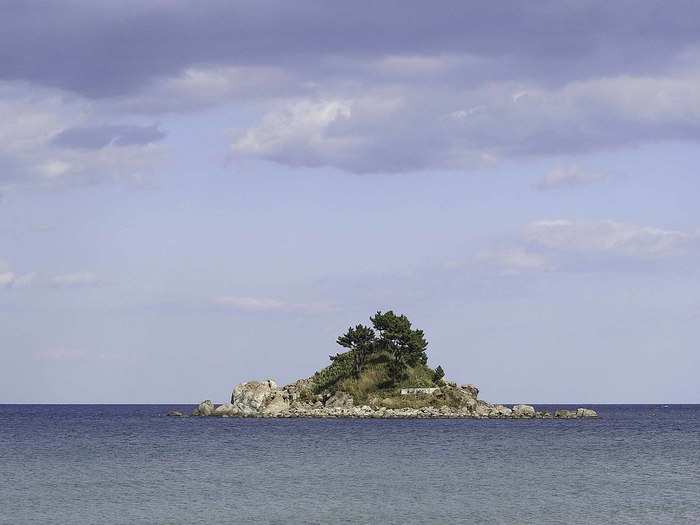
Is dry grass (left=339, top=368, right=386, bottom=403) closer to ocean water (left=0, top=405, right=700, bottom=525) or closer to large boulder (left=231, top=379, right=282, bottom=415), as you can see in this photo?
large boulder (left=231, top=379, right=282, bottom=415)

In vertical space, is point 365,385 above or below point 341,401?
above

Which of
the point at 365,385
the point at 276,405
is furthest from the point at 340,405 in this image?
the point at 276,405

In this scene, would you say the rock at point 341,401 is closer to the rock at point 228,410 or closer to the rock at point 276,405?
the rock at point 276,405

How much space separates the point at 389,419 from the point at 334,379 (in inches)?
907

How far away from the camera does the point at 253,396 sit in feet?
636

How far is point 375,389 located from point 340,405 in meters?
7.74

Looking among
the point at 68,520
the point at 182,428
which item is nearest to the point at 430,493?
the point at 68,520

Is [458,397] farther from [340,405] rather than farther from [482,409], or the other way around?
[340,405]

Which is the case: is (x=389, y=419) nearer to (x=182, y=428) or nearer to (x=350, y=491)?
(x=182, y=428)

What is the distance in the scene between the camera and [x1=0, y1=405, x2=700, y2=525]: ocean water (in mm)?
58562

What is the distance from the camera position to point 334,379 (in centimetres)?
19438

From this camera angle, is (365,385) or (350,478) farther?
(365,385)

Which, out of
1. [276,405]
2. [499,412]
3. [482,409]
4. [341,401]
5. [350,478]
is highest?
[341,401]

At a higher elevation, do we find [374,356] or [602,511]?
[374,356]
